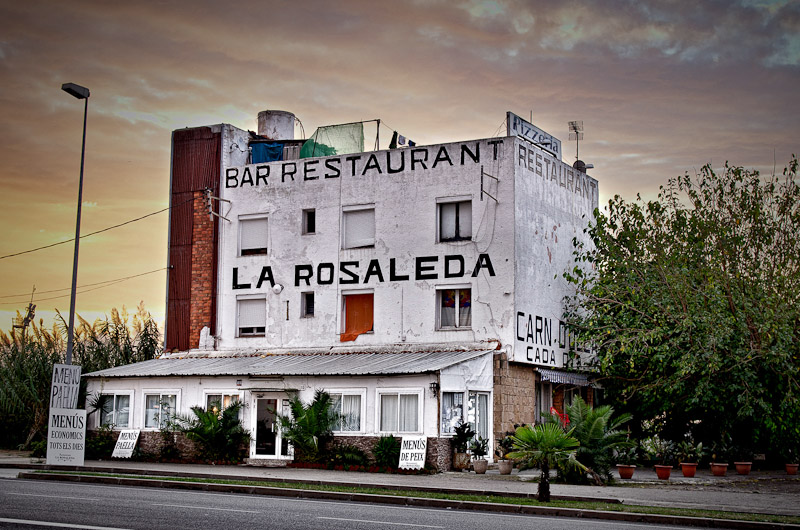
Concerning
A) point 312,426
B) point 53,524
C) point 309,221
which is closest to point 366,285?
point 309,221

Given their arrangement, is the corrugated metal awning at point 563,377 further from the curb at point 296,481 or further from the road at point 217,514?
the road at point 217,514

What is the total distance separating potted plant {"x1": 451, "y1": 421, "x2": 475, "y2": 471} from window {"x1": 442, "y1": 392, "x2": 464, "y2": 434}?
327mm

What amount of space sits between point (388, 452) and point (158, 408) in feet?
31.2

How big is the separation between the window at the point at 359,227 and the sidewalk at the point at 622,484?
8947mm

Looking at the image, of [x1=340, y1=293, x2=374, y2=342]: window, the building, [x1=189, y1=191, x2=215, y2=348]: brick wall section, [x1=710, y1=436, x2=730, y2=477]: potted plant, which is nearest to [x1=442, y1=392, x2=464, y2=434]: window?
the building

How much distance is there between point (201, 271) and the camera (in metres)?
34.4

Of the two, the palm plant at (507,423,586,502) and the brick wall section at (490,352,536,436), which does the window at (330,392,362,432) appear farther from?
the palm plant at (507,423,586,502)

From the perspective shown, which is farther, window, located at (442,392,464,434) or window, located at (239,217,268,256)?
window, located at (239,217,268,256)

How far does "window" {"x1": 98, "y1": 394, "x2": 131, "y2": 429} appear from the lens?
31.6m

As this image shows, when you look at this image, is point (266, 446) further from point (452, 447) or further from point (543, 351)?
point (543, 351)

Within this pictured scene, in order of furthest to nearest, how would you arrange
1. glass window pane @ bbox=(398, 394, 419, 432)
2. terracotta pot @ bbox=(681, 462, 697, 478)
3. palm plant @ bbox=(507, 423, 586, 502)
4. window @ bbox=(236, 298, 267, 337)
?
window @ bbox=(236, 298, 267, 337), glass window pane @ bbox=(398, 394, 419, 432), terracotta pot @ bbox=(681, 462, 697, 478), palm plant @ bbox=(507, 423, 586, 502)

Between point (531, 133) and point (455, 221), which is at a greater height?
point (531, 133)

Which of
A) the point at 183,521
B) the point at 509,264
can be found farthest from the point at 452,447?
the point at 183,521

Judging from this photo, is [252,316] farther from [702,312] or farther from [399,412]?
[702,312]
